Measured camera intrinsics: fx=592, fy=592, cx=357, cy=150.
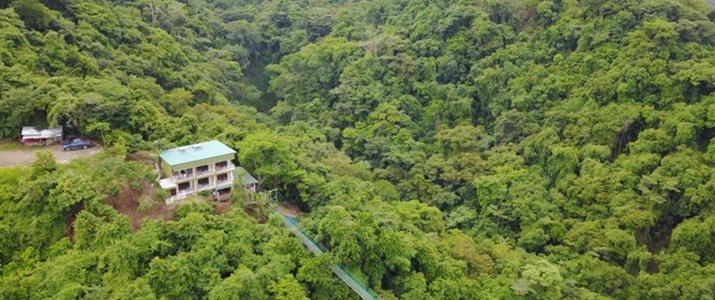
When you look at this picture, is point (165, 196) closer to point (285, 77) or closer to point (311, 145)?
point (311, 145)

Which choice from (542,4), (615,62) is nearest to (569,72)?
(615,62)

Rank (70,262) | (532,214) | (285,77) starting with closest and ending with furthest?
(70,262) → (532,214) → (285,77)

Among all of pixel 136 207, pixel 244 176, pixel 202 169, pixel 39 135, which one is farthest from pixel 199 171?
pixel 39 135

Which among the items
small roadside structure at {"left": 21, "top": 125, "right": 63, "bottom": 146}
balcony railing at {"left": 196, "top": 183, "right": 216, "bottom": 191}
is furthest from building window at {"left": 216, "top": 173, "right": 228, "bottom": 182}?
small roadside structure at {"left": 21, "top": 125, "right": 63, "bottom": 146}

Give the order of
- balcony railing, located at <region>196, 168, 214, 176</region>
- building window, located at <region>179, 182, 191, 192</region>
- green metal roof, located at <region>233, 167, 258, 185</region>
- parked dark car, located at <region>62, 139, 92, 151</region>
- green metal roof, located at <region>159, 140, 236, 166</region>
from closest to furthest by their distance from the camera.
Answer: green metal roof, located at <region>159, 140, 236, 166</region> → building window, located at <region>179, 182, 191, 192</region> → balcony railing, located at <region>196, 168, 214, 176</region> → green metal roof, located at <region>233, 167, 258, 185</region> → parked dark car, located at <region>62, 139, 92, 151</region>

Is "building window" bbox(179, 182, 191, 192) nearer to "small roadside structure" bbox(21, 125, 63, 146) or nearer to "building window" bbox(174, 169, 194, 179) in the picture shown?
"building window" bbox(174, 169, 194, 179)

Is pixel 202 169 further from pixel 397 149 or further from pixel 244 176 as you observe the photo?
pixel 397 149
